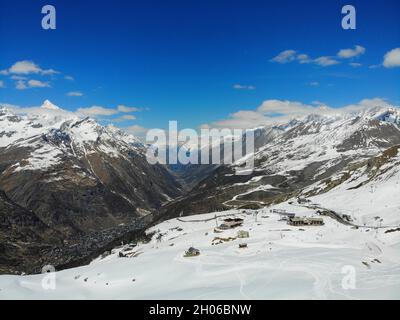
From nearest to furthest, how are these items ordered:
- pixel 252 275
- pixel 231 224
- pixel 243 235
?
pixel 252 275 < pixel 243 235 < pixel 231 224

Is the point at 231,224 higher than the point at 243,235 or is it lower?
higher

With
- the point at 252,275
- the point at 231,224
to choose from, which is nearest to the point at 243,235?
the point at 231,224

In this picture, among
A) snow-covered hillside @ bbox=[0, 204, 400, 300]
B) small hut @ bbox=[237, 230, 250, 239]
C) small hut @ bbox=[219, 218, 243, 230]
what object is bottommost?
snow-covered hillside @ bbox=[0, 204, 400, 300]

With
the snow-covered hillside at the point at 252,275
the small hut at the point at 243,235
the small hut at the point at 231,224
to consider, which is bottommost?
the snow-covered hillside at the point at 252,275

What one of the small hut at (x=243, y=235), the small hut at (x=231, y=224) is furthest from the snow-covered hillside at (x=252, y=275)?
the small hut at (x=231, y=224)

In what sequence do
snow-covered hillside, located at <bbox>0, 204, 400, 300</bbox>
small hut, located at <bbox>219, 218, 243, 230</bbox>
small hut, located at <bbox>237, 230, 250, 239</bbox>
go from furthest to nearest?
small hut, located at <bbox>219, 218, 243, 230</bbox> < small hut, located at <bbox>237, 230, 250, 239</bbox> < snow-covered hillside, located at <bbox>0, 204, 400, 300</bbox>

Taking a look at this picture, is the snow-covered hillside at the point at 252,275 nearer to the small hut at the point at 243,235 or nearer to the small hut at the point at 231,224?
the small hut at the point at 243,235

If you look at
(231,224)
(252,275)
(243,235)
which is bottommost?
(252,275)

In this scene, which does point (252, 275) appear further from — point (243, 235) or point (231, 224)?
point (231, 224)

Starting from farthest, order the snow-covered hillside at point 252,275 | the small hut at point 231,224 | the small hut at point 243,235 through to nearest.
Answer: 1. the small hut at point 231,224
2. the small hut at point 243,235
3. the snow-covered hillside at point 252,275

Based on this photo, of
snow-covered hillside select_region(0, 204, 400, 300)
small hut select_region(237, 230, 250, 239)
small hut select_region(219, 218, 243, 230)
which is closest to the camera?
snow-covered hillside select_region(0, 204, 400, 300)

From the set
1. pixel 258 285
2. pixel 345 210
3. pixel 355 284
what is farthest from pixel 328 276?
pixel 345 210

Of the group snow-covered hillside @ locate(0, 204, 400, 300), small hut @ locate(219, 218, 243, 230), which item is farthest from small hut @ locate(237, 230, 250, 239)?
small hut @ locate(219, 218, 243, 230)

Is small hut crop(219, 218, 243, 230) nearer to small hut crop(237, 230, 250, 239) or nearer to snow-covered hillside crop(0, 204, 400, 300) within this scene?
small hut crop(237, 230, 250, 239)
